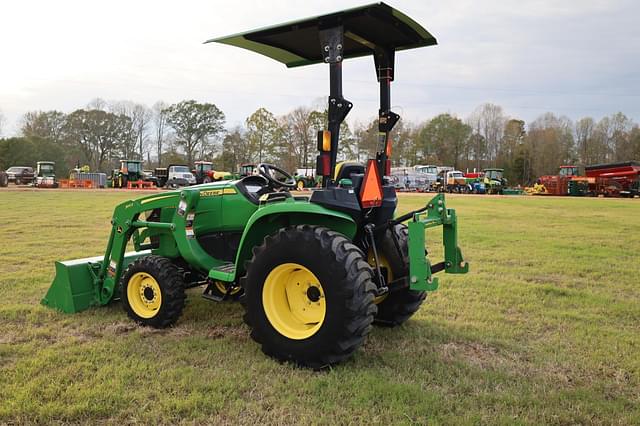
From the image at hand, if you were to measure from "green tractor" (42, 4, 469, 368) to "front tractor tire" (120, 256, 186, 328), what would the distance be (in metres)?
0.01

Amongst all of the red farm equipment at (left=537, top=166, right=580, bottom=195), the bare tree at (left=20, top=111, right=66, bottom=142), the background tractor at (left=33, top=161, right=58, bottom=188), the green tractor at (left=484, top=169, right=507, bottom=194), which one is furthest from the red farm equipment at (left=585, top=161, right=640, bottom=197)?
the bare tree at (left=20, top=111, right=66, bottom=142)

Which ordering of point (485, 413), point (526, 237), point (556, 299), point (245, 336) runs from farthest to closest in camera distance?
point (526, 237) → point (556, 299) → point (245, 336) → point (485, 413)

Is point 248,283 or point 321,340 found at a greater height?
point 248,283

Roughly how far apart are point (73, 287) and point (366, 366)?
3189mm

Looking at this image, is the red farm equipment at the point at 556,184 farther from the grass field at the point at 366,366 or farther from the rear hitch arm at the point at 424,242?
the rear hitch arm at the point at 424,242

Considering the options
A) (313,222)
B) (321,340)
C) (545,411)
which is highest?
(313,222)

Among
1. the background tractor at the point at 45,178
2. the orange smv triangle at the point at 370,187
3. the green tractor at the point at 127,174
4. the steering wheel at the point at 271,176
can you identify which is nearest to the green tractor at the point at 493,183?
the green tractor at the point at 127,174

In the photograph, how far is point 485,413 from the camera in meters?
2.92

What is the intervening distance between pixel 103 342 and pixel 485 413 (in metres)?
3.04

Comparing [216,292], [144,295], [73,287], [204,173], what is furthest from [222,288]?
[204,173]

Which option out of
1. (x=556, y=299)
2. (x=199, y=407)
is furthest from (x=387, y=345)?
(x=556, y=299)

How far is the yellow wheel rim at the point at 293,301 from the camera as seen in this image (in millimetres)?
3699

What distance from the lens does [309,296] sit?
376 cm

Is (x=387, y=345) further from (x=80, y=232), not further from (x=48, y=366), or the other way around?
(x=80, y=232)
